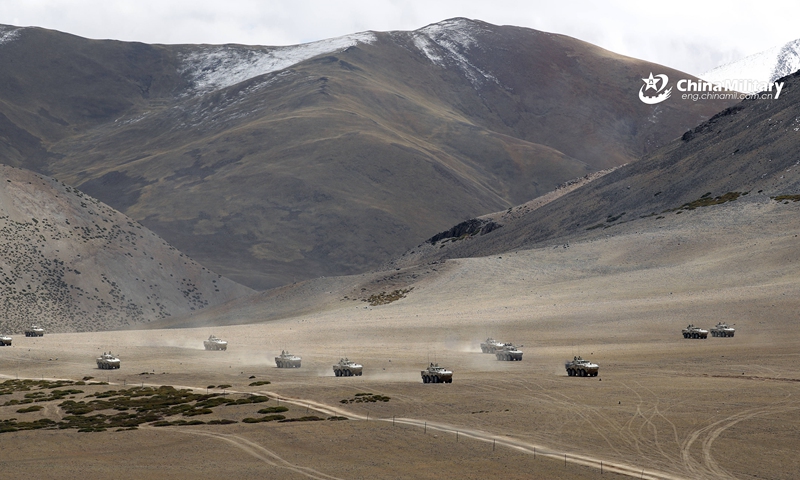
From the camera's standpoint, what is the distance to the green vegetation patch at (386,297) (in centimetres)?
10684

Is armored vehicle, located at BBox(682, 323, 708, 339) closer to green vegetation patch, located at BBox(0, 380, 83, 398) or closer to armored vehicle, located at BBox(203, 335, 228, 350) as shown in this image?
armored vehicle, located at BBox(203, 335, 228, 350)

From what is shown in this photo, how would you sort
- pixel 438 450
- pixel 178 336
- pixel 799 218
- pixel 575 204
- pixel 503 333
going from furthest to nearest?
pixel 575 204 < pixel 799 218 < pixel 178 336 < pixel 503 333 < pixel 438 450

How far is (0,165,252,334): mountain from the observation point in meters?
117

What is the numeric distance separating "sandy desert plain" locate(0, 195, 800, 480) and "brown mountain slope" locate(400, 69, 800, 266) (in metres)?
8.51

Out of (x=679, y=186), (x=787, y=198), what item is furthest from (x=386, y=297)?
(x=679, y=186)

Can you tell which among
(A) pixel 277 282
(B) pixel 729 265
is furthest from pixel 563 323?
(A) pixel 277 282

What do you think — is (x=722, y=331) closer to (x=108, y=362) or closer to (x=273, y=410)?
(x=273, y=410)

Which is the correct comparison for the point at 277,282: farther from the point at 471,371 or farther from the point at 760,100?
the point at 471,371

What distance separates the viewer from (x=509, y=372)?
180 ft

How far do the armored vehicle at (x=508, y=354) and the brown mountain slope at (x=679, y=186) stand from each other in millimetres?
63051

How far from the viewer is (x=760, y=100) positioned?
153500 millimetres

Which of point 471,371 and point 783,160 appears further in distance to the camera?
point 783,160

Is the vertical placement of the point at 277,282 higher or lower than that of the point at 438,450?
higher

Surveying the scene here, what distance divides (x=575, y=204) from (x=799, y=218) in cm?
4986
